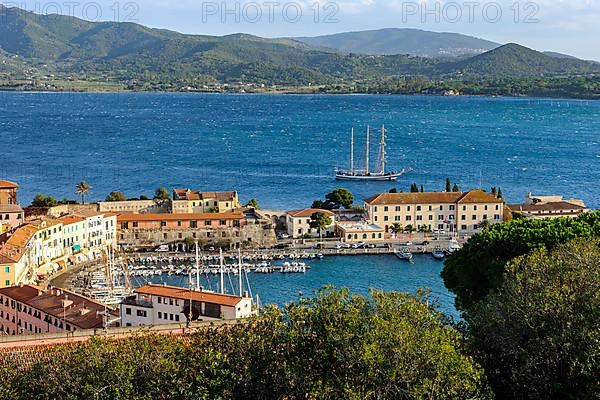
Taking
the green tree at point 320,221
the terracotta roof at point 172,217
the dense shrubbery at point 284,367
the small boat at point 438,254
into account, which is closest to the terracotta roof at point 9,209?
the terracotta roof at point 172,217

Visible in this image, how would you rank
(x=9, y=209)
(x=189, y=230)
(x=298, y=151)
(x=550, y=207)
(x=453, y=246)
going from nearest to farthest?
(x=9, y=209) < (x=453, y=246) < (x=189, y=230) < (x=550, y=207) < (x=298, y=151)

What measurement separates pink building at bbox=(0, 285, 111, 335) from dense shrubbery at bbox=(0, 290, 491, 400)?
7473mm

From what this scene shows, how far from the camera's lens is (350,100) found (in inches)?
6713

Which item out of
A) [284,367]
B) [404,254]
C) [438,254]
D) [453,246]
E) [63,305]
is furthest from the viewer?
[453,246]

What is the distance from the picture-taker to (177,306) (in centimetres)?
1981

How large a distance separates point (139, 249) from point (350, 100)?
137 m

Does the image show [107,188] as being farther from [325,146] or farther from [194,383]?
[194,383]

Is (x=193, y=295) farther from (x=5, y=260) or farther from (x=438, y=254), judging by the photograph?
(x=438, y=254)

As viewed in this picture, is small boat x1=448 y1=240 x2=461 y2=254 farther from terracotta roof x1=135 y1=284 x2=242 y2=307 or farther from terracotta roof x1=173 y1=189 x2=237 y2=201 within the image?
terracotta roof x1=135 y1=284 x2=242 y2=307

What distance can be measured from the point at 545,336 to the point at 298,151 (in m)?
68.6

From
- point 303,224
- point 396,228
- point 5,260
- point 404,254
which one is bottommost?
point 404,254

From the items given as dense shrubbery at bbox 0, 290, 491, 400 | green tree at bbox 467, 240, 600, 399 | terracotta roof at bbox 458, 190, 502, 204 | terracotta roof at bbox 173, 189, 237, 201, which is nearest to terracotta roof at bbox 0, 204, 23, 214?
terracotta roof at bbox 173, 189, 237, 201

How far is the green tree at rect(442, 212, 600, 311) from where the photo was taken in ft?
62.1

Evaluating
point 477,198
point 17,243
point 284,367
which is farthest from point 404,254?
point 284,367
